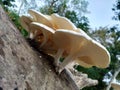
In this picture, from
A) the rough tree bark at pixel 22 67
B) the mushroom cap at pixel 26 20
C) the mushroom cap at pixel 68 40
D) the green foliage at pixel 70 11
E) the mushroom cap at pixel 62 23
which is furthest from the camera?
the green foliage at pixel 70 11

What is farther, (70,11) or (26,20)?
(70,11)

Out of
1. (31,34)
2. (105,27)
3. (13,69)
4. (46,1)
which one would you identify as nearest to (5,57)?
(13,69)

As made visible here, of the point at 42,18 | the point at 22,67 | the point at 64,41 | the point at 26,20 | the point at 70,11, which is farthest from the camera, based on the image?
the point at 70,11

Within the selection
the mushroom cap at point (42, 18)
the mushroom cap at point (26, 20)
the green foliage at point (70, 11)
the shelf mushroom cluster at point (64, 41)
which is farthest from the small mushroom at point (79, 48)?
the green foliage at point (70, 11)

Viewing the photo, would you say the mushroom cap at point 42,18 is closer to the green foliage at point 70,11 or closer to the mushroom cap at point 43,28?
the mushroom cap at point 43,28

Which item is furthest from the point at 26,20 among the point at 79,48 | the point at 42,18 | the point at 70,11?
the point at 70,11

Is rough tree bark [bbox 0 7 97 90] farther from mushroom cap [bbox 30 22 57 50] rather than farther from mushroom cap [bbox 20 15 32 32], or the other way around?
mushroom cap [bbox 20 15 32 32]

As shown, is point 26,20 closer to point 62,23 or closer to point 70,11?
point 62,23
